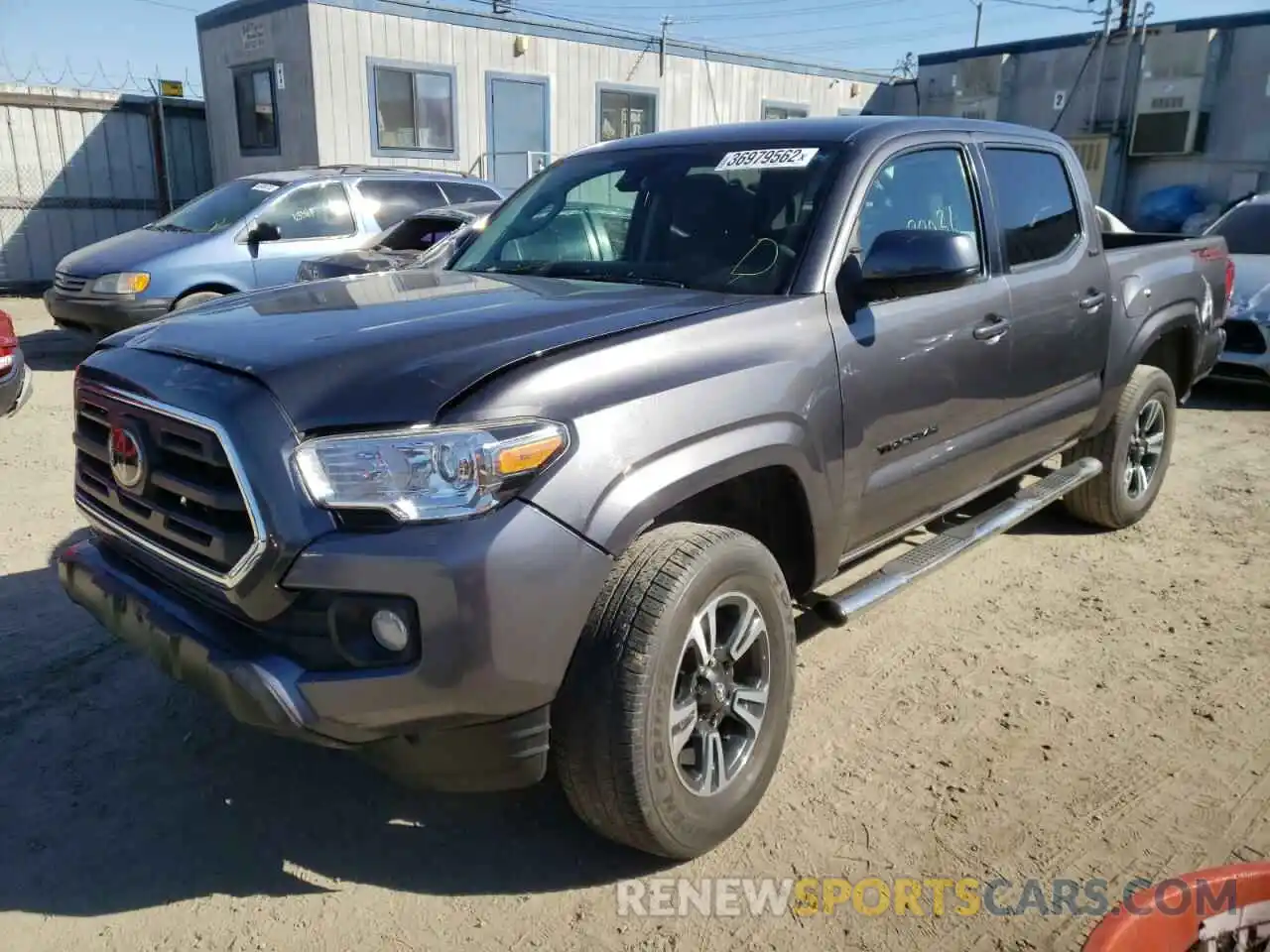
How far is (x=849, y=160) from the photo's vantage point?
Answer: 11.1ft

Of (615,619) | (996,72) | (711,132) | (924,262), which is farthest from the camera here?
(996,72)

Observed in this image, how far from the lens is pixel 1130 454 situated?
5.34 m

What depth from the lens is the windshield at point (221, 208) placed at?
9.66m

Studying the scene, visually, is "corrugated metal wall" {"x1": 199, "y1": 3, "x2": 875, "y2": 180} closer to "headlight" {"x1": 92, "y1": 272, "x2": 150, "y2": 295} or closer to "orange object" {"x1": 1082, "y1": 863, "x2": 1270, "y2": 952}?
"headlight" {"x1": 92, "y1": 272, "x2": 150, "y2": 295}

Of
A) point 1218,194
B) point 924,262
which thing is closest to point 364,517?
point 924,262

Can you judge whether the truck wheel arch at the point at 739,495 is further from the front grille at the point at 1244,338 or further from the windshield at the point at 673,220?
the front grille at the point at 1244,338

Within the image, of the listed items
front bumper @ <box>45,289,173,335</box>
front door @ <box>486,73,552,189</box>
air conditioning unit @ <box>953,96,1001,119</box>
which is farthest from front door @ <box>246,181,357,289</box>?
air conditioning unit @ <box>953,96,1001,119</box>

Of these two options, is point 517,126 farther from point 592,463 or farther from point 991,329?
point 592,463

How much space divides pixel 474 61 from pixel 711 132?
43.2 feet

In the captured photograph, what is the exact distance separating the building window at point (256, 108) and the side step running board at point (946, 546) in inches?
533

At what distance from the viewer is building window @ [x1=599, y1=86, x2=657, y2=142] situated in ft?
56.9

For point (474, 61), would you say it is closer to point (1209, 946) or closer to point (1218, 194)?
point (1218, 194)

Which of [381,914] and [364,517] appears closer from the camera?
[364,517]

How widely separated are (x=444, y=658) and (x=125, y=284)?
8.06 meters
